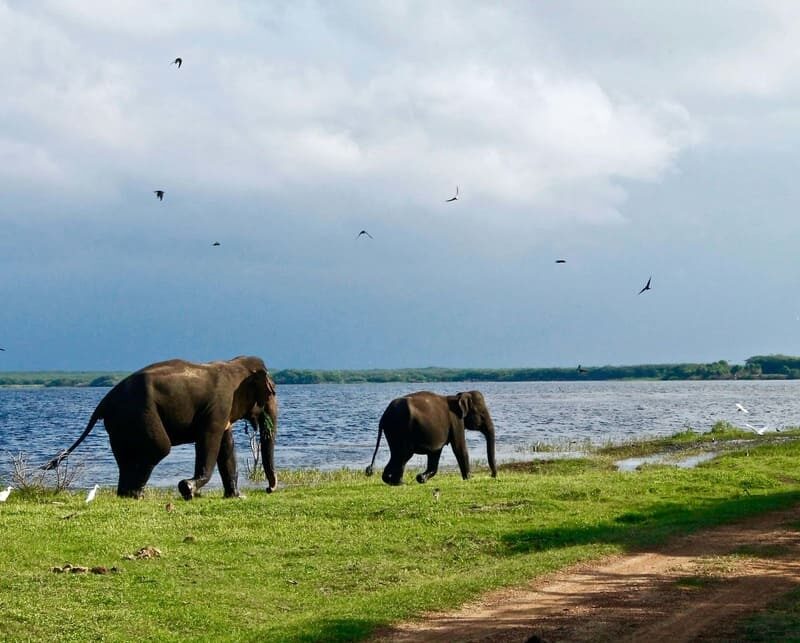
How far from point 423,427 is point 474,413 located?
Result: 2.44 m

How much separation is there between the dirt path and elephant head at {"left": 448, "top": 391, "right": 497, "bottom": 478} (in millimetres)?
10643

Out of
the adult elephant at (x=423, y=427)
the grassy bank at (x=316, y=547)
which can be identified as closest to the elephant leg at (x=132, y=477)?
the grassy bank at (x=316, y=547)

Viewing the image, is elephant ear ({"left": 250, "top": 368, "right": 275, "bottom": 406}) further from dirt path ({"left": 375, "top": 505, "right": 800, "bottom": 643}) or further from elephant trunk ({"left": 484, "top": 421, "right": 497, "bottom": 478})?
dirt path ({"left": 375, "top": 505, "right": 800, "bottom": 643})

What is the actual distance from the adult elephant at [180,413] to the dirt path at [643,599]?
8.73 metres

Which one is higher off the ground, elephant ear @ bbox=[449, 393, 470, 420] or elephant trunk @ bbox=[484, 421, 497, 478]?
elephant ear @ bbox=[449, 393, 470, 420]

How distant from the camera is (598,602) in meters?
12.1

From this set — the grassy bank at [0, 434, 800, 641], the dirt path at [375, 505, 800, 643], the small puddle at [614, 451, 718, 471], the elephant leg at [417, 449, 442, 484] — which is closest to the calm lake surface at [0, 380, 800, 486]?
the small puddle at [614, 451, 718, 471]

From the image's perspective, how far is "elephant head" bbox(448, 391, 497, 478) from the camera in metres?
26.4

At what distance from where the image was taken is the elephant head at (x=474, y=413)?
26438 millimetres

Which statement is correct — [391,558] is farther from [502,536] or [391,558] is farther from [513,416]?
[513,416]

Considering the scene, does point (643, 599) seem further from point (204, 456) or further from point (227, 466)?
point (227, 466)

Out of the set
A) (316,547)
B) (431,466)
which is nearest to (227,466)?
(431,466)

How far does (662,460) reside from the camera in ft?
129

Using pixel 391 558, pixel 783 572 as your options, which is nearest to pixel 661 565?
pixel 783 572
